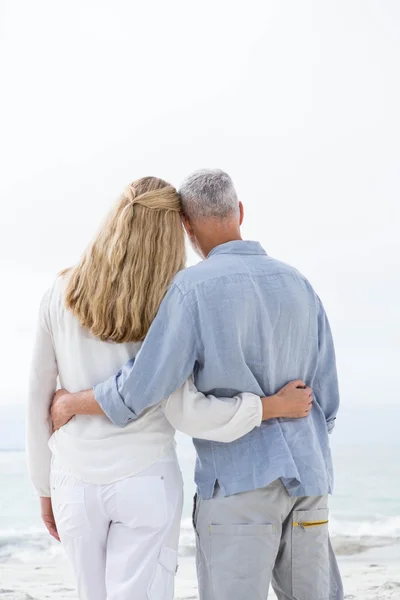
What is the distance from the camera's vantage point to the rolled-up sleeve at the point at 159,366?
156cm

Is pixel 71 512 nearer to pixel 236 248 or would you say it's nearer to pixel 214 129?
pixel 236 248

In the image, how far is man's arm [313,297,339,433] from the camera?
1761 millimetres

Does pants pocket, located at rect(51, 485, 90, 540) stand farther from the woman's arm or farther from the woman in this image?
the woman's arm

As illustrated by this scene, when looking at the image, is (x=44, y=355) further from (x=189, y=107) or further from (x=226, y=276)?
(x=189, y=107)

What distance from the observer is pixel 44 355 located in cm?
174

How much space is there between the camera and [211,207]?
169 centimetres

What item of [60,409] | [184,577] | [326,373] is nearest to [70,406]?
[60,409]

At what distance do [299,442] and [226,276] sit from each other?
0.40 metres

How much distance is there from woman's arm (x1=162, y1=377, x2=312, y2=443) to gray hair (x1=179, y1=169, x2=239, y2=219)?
1.24 ft

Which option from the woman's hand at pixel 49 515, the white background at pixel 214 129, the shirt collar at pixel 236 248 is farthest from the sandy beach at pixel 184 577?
the white background at pixel 214 129

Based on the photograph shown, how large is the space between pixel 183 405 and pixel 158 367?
0.36ft

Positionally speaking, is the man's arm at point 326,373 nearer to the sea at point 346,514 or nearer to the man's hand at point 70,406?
the man's hand at point 70,406

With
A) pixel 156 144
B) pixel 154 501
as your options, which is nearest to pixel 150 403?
pixel 154 501

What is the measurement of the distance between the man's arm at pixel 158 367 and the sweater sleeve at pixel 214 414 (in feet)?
0.13
